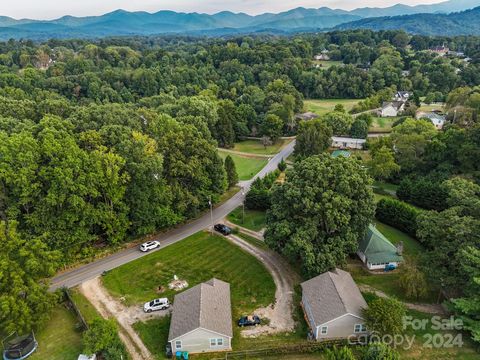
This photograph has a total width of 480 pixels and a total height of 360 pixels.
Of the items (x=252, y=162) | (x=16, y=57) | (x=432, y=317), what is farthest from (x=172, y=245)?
(x=16, y=57)

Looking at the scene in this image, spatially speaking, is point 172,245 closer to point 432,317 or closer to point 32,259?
point 32,259

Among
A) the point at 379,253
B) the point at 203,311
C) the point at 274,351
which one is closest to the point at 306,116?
the point at 379,253

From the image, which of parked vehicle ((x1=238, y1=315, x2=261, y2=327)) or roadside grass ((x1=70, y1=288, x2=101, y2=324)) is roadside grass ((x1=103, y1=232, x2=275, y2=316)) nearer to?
parked vehicle ((x1=238, y1=315, x2=261, y2=327))

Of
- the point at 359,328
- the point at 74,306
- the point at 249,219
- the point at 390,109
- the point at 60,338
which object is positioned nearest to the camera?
the point at 359,328

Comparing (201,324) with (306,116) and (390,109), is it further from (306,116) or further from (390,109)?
(390,109)

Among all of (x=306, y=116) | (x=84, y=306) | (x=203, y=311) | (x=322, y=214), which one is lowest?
(x=84, y=306)

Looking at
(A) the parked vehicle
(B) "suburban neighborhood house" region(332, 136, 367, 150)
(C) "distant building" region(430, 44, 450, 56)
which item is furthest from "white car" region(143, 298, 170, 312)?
(C) "distant building" region(430, 44, 450, 56)
